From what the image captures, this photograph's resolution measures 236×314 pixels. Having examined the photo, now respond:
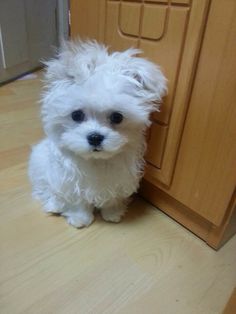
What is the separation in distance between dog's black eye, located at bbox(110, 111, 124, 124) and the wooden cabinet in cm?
15

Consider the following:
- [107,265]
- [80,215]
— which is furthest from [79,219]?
[107,265]

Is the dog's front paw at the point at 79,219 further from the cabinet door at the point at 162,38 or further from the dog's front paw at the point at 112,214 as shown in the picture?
the cabinet door at the point at 162,38

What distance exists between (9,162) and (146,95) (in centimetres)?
67

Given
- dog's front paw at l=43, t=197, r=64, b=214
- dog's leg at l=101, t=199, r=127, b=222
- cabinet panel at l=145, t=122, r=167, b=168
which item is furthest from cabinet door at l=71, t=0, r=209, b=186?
dog's front paw at l=43, t=197, r=64, b=214

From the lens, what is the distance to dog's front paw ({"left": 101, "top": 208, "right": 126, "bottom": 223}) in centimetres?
91

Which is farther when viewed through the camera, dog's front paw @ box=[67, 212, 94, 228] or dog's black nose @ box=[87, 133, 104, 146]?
dog's front paw @ box=[67, 212, 94, 228]

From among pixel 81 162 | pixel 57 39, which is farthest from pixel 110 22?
pixel 57 39

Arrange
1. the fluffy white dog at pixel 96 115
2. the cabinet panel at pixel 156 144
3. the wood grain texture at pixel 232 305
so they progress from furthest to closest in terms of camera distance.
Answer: the cabinet panel at pixel 156 144, the fluffy white dog at pixel 96 115, the wood grain texture at pixel 232 305

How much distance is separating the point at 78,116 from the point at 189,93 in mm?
262

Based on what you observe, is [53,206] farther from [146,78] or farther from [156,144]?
[146,78]

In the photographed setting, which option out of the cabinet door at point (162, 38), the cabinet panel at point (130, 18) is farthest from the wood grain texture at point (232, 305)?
the cabinet panel at point (130, 18)

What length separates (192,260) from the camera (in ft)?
2.71

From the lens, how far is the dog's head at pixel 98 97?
2.13 ft

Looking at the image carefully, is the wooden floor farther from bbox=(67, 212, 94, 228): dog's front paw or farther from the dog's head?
the dog's head
